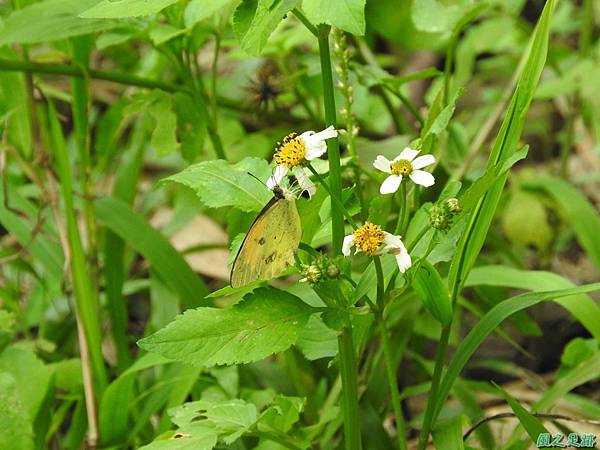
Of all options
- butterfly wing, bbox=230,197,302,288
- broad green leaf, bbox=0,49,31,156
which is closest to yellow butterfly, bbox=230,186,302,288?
butterfly wing, bbox=230,197,302,288

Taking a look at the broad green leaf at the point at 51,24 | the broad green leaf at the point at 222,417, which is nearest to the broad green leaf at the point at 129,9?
the broad green leaf at the point at 51,24

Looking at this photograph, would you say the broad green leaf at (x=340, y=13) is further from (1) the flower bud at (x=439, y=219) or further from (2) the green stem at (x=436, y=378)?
(2) the green stem at (x=436, y=378)

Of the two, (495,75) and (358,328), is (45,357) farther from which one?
(495,75)

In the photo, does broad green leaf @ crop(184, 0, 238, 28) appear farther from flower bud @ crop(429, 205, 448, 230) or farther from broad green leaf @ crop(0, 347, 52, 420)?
broad green leaf @ crop(0, 347, 52, 420)

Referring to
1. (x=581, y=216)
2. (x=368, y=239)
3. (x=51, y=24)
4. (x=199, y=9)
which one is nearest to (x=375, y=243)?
(x=368, y=239)

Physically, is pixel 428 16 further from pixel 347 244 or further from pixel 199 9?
pixel 347 244

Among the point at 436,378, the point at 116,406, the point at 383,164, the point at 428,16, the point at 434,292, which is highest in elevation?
the point at 428,16

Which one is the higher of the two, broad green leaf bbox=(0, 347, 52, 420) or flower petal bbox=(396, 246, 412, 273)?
flower petal bbox=(396, 246, 412, 273)
